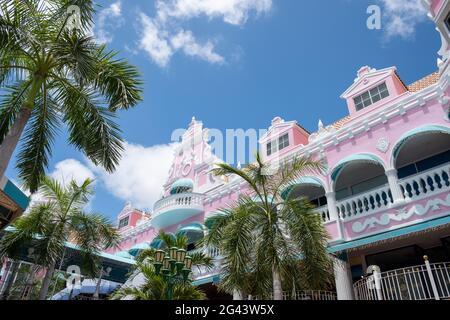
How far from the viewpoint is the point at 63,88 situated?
902 centimetres

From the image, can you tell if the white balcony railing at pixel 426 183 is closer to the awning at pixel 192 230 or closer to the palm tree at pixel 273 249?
the palm tree at pixel 273 249

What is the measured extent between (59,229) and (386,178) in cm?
1250

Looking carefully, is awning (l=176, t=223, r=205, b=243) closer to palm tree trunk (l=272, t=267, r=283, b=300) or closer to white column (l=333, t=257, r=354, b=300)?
white column (l=333, t=257, r=354, b=300)

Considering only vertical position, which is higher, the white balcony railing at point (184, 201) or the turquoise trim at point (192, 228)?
the white balcony railing at point (184, 201)

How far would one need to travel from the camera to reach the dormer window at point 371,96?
14031 millimetres

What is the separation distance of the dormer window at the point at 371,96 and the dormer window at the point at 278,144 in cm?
359

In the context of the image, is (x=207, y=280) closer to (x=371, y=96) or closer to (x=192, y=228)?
(x=192, y=228)

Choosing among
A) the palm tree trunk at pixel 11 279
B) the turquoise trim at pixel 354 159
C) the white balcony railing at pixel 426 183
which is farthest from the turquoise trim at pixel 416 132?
the palm tree trunk at pixel 11 279

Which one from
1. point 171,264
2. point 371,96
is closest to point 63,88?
point 171,264

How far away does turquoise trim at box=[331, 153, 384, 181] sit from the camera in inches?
488

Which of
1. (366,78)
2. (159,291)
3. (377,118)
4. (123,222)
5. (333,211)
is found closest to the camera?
(159,291)

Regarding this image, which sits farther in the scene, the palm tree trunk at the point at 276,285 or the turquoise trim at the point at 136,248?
the turquoise trim at the point at 136,248

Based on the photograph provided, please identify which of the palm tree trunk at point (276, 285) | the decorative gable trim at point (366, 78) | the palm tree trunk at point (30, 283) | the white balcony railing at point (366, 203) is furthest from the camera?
the decorative gable trim at point (366, 78)
